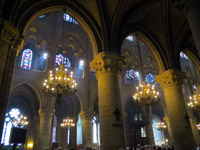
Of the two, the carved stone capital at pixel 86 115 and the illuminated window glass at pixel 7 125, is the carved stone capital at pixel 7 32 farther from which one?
the illuminated window glass at pixel 7 125

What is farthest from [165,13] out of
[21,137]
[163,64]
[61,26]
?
[61,26]

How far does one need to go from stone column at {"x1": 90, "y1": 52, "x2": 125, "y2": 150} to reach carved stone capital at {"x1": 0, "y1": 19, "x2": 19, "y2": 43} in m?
3.82

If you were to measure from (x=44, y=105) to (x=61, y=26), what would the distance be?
896cm

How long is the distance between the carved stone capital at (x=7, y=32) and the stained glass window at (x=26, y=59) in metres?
11.1

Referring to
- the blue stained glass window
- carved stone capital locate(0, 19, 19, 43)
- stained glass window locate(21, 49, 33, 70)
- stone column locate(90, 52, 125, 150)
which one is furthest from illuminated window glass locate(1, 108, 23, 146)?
the blue stained glass window

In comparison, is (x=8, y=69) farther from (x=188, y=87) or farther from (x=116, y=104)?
(x=188, y=87)

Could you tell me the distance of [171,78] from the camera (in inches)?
408

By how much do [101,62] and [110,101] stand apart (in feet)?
6.48

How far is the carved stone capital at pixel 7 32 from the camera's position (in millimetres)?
6035

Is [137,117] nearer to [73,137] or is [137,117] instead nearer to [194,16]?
[73,137]

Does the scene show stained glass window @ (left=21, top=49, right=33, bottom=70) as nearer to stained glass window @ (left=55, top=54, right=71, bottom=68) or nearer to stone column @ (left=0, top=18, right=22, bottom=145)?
stained glass window @ (left=55, top=54, right=71, bottom=68)

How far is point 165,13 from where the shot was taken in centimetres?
1054

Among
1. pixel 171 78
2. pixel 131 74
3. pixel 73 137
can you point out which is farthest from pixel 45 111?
pixel 131 74

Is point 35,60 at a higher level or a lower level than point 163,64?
higher
